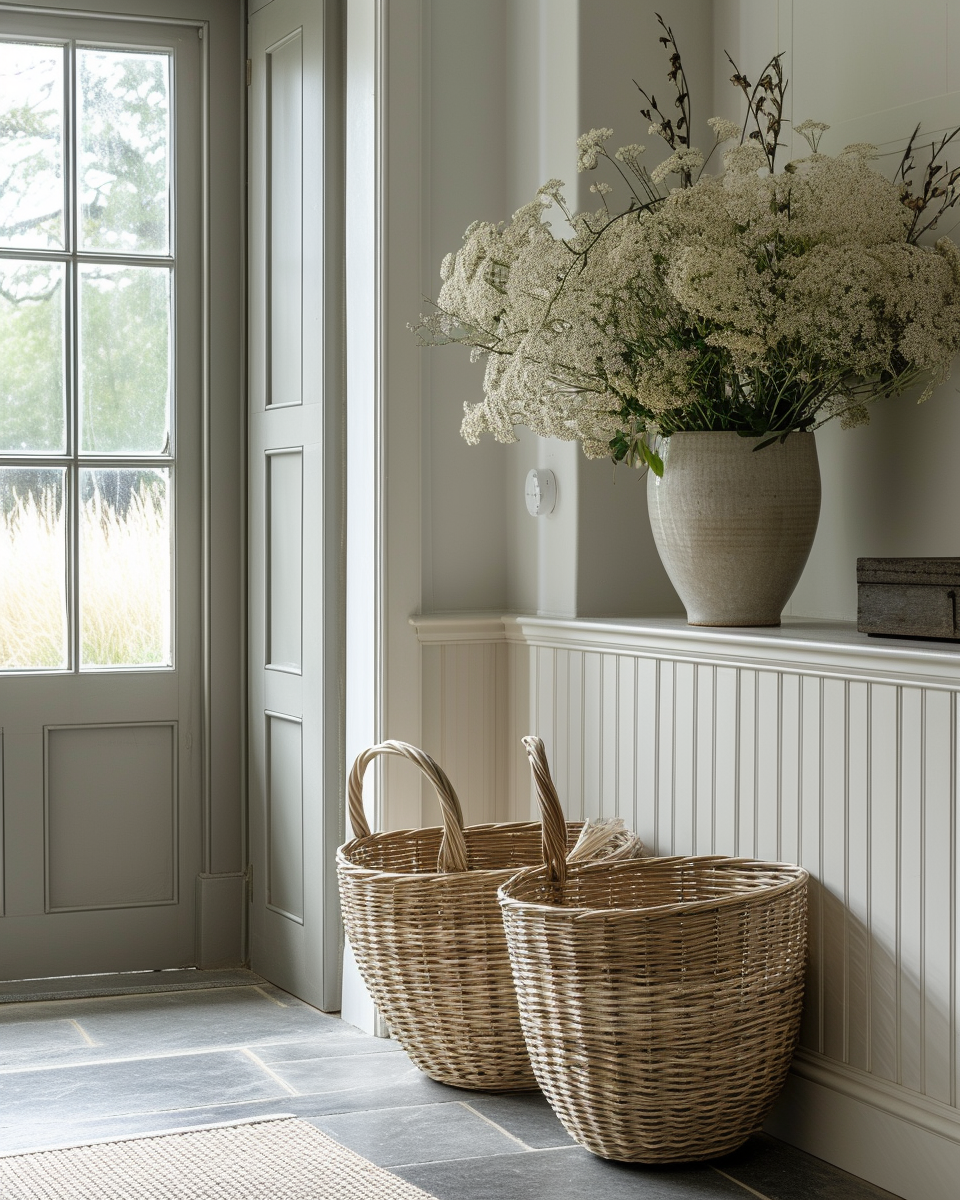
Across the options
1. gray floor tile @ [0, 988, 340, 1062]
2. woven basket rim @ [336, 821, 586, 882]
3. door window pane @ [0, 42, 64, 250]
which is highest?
door window pane @ [0, 42, 64, 250]

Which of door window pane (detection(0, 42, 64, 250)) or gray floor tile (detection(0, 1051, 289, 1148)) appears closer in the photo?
gray floor tile (detection(0, 1051, 289, 1148))

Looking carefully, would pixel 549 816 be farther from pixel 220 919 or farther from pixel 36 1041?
pixel 220 919

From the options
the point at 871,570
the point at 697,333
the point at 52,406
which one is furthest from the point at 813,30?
the point at 52,406

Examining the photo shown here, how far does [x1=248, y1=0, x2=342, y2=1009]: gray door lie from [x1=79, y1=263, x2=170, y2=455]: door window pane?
22 cm

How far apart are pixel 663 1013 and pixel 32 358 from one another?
7.24ft

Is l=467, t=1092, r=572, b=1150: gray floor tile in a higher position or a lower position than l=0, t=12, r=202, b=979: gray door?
lower

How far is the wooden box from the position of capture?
7.39ft

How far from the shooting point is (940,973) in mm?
2223

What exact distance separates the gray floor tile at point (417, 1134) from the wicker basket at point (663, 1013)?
17cm

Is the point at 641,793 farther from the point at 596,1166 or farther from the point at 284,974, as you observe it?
the point at 284,974

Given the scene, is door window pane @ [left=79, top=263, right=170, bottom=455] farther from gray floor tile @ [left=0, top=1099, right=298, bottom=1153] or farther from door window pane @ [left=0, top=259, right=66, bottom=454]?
gray floor tile @ [left=0, top=1099, right=298, bottom=1153]

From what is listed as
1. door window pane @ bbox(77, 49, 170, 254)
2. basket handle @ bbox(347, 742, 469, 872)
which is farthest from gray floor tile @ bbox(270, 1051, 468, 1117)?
door window pane @ bbox(77, 49, 170, 254)

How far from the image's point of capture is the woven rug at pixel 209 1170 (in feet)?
7.46

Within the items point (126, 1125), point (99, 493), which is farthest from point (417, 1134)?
point (99, 493)
